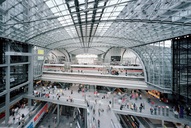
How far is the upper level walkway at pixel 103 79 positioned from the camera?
24.4 m

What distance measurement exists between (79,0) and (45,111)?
86.1ft

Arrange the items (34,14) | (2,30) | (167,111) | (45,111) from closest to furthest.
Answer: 1. (34,14)
2. (2,30)
3. (167,111)
4. (45,111)

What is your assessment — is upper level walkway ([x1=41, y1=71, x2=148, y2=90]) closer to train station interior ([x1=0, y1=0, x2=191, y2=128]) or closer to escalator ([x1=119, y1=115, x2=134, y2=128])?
train station interior ([x1=0, y1=0, x2=191, y2=128])

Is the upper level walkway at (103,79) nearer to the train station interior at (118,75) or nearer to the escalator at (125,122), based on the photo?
the train station interior at (118,75)

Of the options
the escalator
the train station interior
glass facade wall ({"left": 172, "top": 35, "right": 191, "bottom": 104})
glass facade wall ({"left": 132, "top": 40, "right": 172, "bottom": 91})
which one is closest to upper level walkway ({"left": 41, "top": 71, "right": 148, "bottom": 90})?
the train station interior

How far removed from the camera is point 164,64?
1992 centimetres

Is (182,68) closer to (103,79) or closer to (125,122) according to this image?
(125,122)

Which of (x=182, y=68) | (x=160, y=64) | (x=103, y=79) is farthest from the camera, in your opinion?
(x=103, y=79)

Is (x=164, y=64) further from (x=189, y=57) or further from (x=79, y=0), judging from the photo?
(x=79, y=0)

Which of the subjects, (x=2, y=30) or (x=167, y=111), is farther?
(x=167, y=111)

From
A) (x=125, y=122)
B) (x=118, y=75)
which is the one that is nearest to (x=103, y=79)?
(x=118, y=75)

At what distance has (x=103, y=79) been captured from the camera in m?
28.3

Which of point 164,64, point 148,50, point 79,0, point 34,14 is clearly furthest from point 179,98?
point 34,14

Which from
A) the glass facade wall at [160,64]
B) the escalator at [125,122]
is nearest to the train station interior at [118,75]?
the glass facade wall at [160,64]
